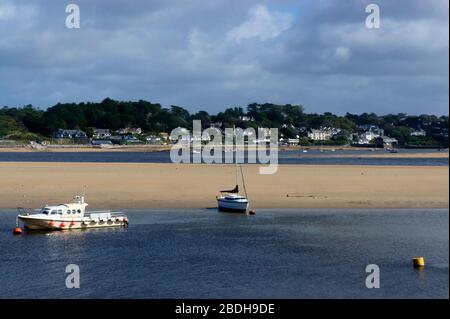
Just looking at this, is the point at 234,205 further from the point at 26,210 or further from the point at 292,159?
the point at 292,159

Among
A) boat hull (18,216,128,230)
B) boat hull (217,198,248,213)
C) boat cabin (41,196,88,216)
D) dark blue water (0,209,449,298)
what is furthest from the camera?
boat hull (217,198,248,213)

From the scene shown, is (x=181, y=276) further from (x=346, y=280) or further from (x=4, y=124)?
(x=4, y=124)

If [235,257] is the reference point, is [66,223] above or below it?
above

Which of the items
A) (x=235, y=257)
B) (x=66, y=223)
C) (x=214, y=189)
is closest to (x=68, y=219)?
(x=66, y=223)

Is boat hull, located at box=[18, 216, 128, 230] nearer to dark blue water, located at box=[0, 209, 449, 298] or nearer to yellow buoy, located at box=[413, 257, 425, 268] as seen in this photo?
dark blue water, located at box=[0, 209, 449, 298]

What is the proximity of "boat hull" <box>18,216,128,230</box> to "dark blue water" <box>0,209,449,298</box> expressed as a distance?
2.09 feet

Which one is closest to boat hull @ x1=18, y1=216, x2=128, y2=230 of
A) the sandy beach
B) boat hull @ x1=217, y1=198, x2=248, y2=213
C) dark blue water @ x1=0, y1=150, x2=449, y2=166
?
the sandy beach

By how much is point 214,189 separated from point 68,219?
17.1 metres

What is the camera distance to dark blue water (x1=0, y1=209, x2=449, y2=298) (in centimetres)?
2066

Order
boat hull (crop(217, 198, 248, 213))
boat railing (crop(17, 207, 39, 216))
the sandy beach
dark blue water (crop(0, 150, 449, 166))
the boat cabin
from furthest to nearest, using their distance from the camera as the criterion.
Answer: dark blue water (crop(0, 150, 449, 166)), the sandy beach, boat hull (crop(217, 198, 248, 213)), boat railing (crop(17, 207, 39, 216)), the boat cabin

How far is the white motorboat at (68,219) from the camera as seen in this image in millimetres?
31484

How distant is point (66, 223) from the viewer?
105 feet
